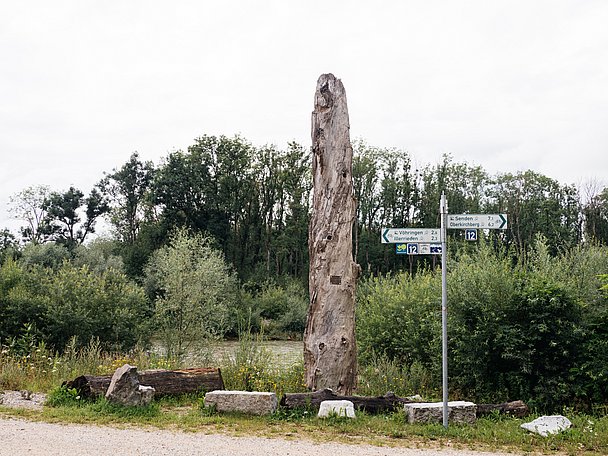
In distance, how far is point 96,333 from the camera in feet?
53.9

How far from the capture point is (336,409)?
881 cm

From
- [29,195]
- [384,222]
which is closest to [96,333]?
[384,222]

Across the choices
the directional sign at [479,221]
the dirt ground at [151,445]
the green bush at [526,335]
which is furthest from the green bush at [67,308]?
the directional sign at [479,221]

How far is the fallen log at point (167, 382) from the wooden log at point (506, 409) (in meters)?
4.12

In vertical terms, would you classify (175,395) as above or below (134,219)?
below

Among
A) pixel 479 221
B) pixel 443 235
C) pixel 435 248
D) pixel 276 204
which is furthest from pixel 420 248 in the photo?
pixel 276 204

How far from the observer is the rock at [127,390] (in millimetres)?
9070

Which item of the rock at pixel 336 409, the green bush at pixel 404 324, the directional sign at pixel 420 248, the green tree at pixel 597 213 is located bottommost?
the rock at pixel 336 409

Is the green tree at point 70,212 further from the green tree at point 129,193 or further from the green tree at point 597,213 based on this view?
the green tree at point 597,213

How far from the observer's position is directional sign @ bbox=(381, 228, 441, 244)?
8.47m

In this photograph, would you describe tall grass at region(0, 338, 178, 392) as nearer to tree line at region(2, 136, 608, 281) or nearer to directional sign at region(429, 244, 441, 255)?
directional sign at region(429, 244, 441, 255)

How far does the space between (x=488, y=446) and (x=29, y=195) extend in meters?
47.6

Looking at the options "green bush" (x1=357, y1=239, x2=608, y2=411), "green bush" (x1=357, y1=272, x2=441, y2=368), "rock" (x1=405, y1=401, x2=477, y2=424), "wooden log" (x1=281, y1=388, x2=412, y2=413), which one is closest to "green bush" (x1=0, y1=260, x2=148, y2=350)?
"green bush" (x1=357, y1=272, x2=441, y2=368)

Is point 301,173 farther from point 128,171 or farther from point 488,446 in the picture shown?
point 488,446
